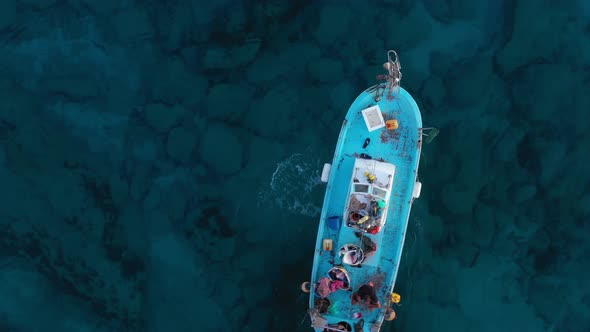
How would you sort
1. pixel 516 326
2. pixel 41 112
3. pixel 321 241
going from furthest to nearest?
pixel 41 112
pixel 516 326
pixel 321 241

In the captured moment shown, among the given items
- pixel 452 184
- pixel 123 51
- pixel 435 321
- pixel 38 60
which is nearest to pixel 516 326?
pixel 435 321

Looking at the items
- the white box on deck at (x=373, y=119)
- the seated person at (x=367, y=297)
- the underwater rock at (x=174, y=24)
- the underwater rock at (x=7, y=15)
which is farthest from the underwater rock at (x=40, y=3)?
the seated person at (x=367, y=297)

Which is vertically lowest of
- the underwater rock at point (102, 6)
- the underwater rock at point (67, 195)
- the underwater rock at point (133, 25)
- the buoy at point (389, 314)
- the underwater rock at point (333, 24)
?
the buoy at point (389, 314)

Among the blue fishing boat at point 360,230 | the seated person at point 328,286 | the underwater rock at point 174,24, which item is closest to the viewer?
the seated person at point 328,286

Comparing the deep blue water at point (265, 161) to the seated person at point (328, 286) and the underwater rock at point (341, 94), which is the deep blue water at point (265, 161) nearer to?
the underwater rock at point (341, 94)

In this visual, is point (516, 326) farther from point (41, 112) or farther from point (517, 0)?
point (41, 112)

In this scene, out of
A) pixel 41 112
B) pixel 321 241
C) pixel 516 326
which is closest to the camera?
pixel 321 241

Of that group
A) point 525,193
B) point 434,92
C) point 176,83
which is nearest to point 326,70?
point 434,92
